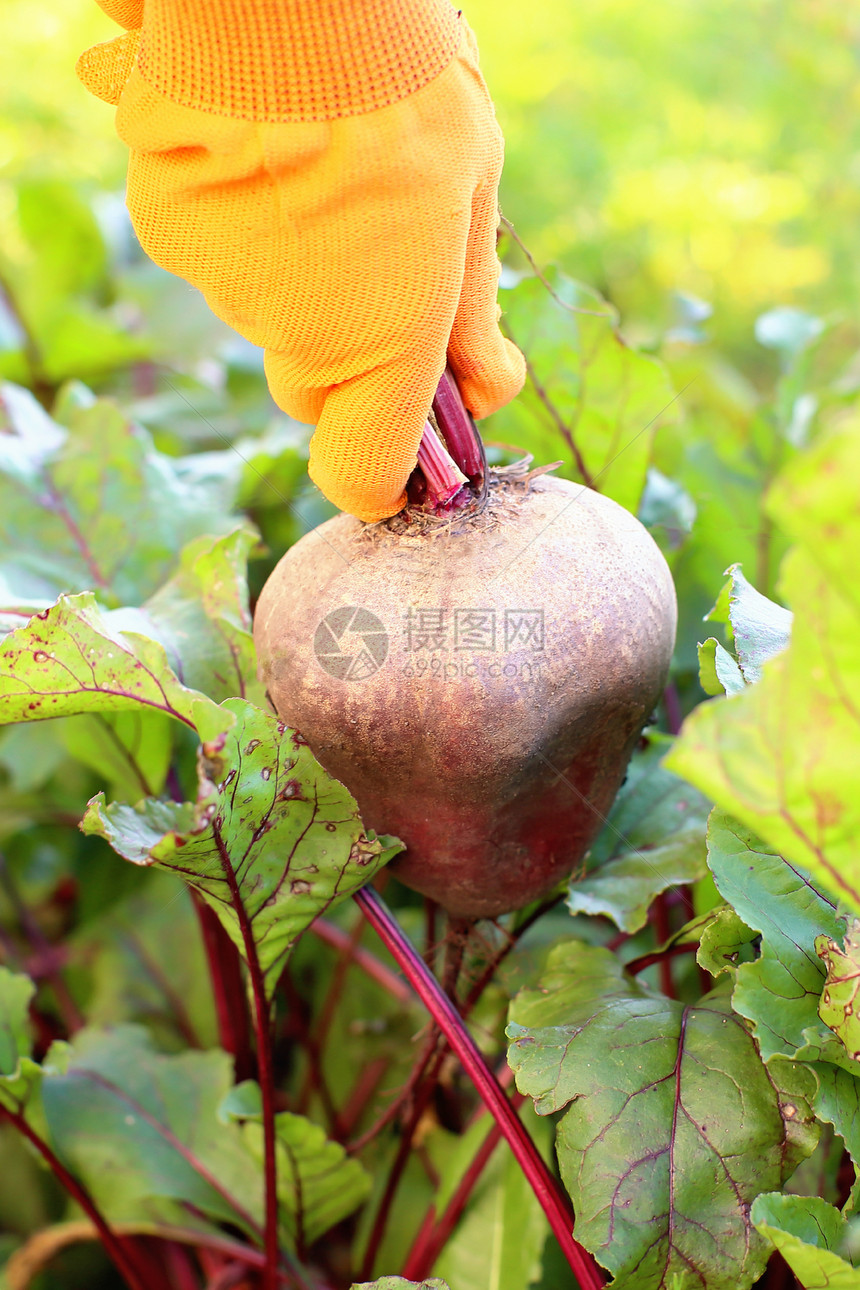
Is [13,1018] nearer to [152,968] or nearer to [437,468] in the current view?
[152,968]

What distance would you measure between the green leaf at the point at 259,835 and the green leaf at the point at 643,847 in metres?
0.15

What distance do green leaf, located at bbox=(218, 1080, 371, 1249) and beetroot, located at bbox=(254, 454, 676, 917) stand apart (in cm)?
20

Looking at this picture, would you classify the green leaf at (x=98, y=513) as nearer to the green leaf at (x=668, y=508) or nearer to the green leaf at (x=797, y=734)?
the green leaf at (x=668, y=508)

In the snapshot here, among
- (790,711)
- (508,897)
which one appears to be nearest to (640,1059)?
(508,897)

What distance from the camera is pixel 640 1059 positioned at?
44 centimetres

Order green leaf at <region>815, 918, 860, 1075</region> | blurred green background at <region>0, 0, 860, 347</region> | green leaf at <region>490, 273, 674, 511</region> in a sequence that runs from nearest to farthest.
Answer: green leaf at <region>815, 918, 860, 1075</region> → green leaf at <region>490, 273, 674, 511</region> → blurred green background at <region>0, 0, 860, 347</region>

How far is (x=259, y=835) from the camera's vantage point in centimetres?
45

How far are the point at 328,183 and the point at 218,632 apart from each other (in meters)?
0.28

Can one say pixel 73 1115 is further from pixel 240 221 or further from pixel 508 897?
pixel 240 221

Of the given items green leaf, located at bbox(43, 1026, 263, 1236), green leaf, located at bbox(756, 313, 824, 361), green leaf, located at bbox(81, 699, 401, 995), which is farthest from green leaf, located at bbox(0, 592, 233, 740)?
green leaf, located at bbox(756, 313, 824, 361)

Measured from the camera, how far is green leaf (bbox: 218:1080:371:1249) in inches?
22.7

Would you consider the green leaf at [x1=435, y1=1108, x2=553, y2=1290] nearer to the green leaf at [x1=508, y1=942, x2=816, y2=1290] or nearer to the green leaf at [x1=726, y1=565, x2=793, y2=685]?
the green leaf at [x1=508, y1=942, x2=816, y2=1290]
